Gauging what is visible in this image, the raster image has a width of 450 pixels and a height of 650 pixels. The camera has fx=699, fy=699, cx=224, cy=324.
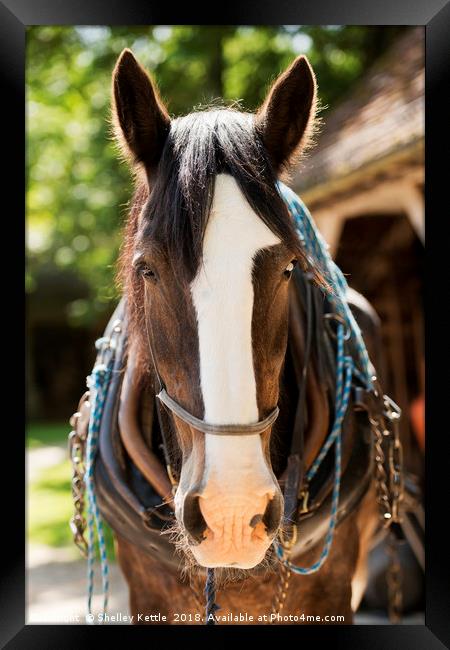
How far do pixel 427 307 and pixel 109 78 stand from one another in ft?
23.1

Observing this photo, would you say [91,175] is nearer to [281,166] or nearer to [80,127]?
[80,127]

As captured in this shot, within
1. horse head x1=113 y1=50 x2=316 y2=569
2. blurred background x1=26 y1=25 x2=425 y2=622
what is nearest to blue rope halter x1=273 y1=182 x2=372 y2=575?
horse head x1=113 y1=50 x2=316 y2=569

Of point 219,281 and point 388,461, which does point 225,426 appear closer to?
point 219,281

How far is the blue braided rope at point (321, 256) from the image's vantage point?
2043 mm

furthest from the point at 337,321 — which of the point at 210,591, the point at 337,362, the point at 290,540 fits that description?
A: the point at 210,591

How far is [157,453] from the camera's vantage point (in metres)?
2.11

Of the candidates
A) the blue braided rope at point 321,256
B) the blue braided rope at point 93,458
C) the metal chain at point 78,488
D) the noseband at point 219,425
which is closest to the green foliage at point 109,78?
the metal chain at point 78,488

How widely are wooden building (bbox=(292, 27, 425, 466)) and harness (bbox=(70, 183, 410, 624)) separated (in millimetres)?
1872

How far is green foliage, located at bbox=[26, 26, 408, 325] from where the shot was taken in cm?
757

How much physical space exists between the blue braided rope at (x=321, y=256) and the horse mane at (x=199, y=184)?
21cm

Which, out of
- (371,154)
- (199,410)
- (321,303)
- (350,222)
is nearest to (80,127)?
(350,222)

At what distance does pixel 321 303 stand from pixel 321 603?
958mm

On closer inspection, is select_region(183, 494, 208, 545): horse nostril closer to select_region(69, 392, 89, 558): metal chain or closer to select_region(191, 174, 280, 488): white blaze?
select_region(191, 174, 280, 488): white blaze
